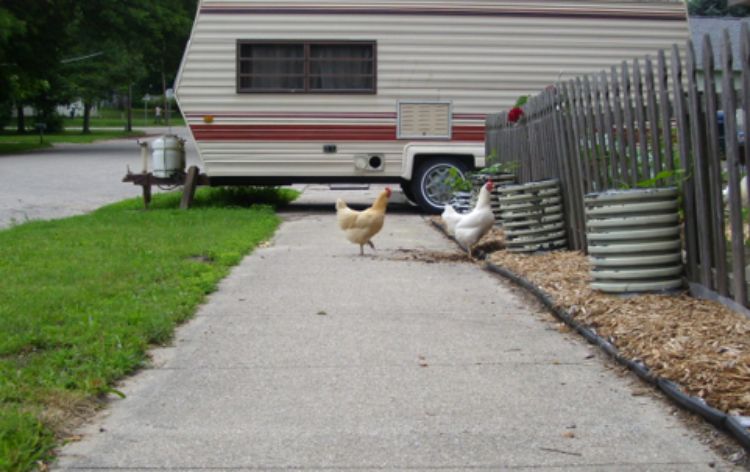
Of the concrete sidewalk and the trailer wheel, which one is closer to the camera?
the concrete sidewalk

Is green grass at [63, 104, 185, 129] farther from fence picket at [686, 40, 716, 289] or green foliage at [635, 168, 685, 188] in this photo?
fence picket at [686, 40, 716, 289]

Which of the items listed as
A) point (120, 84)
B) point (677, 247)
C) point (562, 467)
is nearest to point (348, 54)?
point (677, 247)

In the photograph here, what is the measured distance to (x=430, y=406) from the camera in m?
5.02

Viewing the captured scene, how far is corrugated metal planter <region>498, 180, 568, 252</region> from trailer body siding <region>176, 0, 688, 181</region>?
5737mm

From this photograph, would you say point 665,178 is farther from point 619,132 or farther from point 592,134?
point 592,134

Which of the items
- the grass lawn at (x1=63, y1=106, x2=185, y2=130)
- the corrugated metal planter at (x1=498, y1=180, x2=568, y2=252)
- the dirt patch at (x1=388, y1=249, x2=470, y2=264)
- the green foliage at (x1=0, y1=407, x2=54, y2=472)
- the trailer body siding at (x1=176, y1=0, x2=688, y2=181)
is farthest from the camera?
the grass lawn at (x1=63, y1=106, x2=185, y2=130)

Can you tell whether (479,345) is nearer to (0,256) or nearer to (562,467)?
(562,467)

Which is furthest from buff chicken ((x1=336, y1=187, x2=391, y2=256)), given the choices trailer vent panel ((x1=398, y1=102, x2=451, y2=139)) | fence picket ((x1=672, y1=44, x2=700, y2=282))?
trailer vent panel ((x1=398, y1=102, x2=451, y2=139))

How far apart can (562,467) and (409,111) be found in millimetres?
11976

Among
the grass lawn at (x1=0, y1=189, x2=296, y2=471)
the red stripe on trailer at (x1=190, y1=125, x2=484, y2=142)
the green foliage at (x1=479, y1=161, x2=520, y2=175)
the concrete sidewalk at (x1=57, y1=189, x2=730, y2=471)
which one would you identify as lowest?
the concrete sidewalk at (x1=57, y1=189, x2=730, y2=471)

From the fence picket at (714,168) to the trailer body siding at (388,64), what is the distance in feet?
30.3

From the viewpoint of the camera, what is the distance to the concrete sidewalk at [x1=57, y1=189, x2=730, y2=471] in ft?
14.1

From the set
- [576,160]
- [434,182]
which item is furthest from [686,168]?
[434,182]

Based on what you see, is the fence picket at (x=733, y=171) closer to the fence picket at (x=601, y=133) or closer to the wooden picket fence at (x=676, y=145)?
the wooden picket fence at (x=676, y=145)
